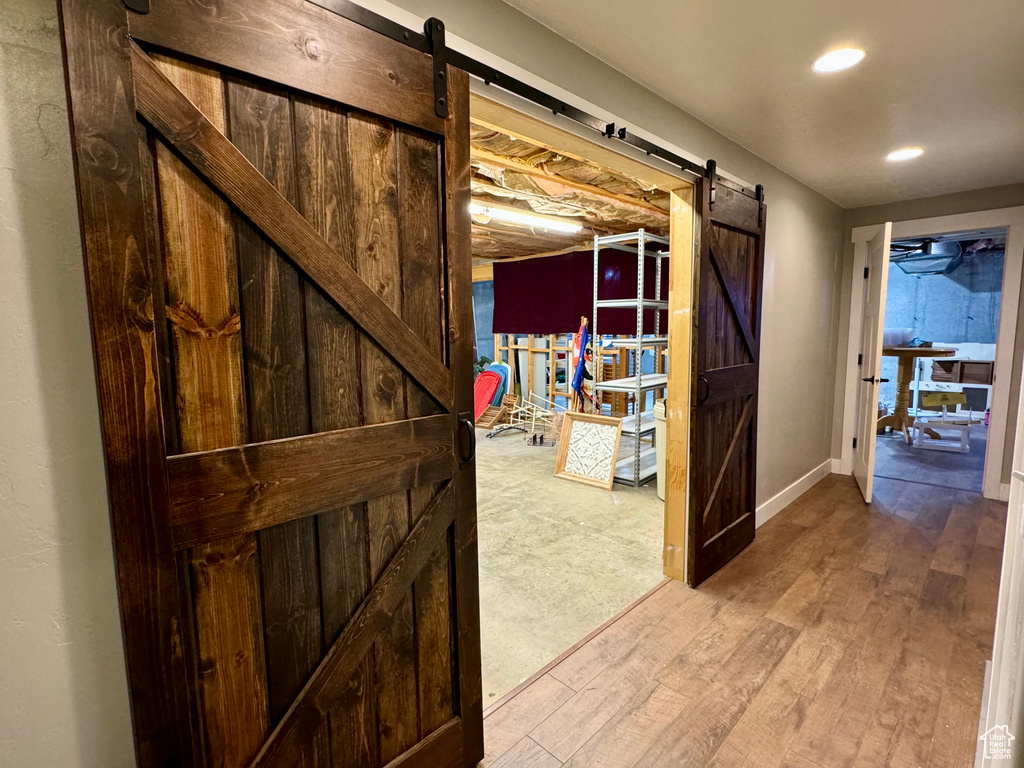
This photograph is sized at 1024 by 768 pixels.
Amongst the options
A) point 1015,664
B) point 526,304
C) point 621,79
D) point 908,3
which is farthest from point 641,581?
point 526,304

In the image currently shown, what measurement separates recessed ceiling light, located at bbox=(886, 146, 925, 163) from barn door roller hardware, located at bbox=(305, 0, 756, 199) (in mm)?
1857

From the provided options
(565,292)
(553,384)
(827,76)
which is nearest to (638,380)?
(565,292)

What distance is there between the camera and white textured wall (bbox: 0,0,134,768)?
872 millimetres

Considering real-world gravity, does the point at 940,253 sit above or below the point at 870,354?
above

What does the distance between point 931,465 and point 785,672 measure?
423 cm

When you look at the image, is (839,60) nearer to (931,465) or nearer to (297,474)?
(297,474)

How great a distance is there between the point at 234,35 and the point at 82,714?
139 centimetres

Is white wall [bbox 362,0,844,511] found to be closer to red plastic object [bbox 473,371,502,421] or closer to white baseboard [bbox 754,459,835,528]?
white baseboard [bbox 754,459,835,528]

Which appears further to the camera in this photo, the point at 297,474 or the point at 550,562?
the point at 550,562

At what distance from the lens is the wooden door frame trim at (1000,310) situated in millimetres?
3639

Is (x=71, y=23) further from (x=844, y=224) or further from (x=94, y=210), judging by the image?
(x=844, y=224)

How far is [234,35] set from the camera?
0.97m

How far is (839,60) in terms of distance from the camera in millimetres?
1911

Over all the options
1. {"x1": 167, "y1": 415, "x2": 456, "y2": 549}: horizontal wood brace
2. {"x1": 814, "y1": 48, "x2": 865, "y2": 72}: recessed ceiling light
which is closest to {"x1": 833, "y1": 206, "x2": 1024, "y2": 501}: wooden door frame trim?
{"x1": 814, "y1": 48, "x2": 865, "y2": 72}: recessed ceiling light
